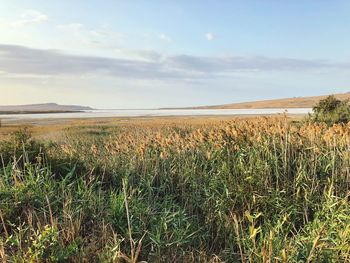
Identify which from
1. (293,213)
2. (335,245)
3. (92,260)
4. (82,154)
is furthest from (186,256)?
(82,154)

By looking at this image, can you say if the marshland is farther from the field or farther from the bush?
the bush

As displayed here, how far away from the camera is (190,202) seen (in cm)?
715

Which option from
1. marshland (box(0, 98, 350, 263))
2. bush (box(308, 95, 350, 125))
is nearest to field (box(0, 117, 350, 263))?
marshland (box(0, 98, 350, 263))

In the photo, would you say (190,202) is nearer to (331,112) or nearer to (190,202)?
(190,202)

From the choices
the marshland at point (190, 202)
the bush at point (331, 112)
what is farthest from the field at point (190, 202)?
the bush at point (331, 112)

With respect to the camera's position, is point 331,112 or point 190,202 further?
point 331,112

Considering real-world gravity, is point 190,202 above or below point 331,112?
below

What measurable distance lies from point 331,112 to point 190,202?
42.5 feet

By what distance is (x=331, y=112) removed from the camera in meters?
18.0

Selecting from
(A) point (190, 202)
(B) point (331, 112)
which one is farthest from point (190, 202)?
(B) point (331, 112)

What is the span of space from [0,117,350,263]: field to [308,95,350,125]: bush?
8776 millimetres

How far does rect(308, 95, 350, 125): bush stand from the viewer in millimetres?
17438

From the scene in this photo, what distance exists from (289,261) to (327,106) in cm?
1534

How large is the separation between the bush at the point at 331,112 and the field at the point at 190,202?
28.8ft
